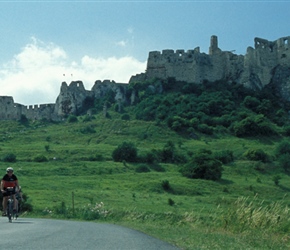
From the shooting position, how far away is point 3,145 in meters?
76.5

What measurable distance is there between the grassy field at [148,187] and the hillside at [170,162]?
2.8 inches

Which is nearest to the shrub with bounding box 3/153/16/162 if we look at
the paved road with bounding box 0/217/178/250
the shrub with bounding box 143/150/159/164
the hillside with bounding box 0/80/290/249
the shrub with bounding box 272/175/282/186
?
the hillside with bounding box 0/80/290/249

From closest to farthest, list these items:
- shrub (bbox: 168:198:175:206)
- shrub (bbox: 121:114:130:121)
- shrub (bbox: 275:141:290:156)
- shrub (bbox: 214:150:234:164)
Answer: shrub (bbox: 168:198:175:206) → shrub (bbox: 214:150:234:164) → shrub (bbox: 275:141:290:156) → shrub (bbox: 121:114:130:121)

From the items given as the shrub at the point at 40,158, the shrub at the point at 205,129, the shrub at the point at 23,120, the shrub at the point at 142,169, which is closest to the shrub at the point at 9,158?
Answer: the shrub at the point at 40,158

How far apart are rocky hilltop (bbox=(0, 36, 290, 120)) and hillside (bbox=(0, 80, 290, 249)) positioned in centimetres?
298

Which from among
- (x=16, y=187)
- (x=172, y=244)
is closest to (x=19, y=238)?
(x=172, y=244)

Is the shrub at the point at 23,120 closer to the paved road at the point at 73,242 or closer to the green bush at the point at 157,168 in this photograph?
the green bush at the point at 157,168

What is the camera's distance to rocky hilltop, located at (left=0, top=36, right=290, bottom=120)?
335 feet

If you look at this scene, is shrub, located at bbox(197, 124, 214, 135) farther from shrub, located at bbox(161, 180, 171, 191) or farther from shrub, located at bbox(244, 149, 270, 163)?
shrub, located at bbox(161, 180, 171, 191)

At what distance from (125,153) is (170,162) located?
6.90 m

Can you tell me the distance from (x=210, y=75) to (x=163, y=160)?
1509 inches

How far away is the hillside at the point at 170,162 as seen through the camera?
18.6 m

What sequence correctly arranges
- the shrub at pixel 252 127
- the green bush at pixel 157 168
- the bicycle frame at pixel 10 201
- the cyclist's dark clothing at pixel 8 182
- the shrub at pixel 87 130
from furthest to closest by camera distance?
1. the shrub at pixel 252 127
2. the shrub at pixel 87 130
3. the green bush at pixel 157 168
4. the cyclist's dark clothing at pixel 8 182
5. the bicycle frame at pixel 10 201

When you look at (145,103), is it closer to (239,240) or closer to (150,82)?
(150,82)
